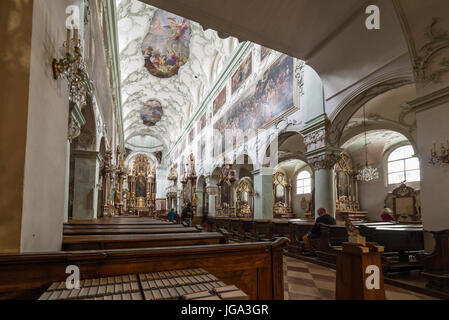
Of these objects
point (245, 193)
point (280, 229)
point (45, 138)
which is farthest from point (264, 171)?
point (45, 138)

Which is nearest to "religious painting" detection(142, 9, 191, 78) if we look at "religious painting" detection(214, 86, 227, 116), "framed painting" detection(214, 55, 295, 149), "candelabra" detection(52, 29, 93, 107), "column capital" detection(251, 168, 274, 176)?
"religious painting" detection(214, 86, 227, 116)

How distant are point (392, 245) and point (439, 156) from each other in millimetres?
1905

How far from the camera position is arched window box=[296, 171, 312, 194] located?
18531 millimetres

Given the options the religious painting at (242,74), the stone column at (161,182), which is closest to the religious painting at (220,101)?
the religious painting at (242,74)

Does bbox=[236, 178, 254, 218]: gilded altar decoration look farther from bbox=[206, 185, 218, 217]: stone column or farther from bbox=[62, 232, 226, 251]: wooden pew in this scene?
bbox=[62, 232, 226, 251]: wooden pew

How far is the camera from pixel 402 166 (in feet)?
44.3

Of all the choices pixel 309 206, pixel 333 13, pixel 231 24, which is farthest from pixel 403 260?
pixel 309 206

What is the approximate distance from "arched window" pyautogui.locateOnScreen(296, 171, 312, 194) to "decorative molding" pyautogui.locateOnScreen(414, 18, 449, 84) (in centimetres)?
1377

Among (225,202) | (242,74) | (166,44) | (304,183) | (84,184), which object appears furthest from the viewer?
(225,202)

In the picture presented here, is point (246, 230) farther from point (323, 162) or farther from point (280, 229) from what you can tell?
point (323, 162)

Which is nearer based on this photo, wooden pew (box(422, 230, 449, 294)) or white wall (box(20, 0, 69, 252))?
white wall (box(20, 0, 69, 252))

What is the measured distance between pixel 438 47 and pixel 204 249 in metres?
5.23

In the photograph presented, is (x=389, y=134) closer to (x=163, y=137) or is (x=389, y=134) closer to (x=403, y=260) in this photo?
(x=403, y=260)

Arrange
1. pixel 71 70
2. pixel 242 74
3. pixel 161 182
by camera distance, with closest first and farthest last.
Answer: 1. pixel 71 70
2. pixel 242 74
3. pixel 161 182
